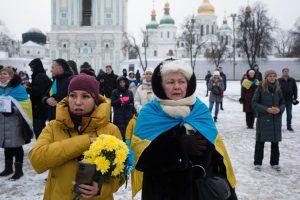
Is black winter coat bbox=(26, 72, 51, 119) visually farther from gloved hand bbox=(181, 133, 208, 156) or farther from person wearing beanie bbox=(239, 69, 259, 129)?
person wearing beanie bbox=(239, 69, 259, 129)

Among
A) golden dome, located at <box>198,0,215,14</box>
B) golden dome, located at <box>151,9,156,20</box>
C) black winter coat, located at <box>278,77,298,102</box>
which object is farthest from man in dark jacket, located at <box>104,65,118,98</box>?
golden dome, located at <box>151,9,156,20</box>

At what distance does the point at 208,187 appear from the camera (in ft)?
7.54

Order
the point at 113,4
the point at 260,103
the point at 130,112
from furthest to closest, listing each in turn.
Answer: the point at 113,4
the point at 130,112
the point at 260,103

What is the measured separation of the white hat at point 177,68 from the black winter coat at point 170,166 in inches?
13.8

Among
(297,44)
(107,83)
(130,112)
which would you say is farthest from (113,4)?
(130,112)

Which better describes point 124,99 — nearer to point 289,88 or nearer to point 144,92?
point 144,92

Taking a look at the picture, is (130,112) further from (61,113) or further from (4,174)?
(61,113)

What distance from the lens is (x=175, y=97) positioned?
2.46 m

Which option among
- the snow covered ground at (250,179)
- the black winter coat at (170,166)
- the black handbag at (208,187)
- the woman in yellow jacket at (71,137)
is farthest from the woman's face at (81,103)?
the snow covered ground at (250,179)

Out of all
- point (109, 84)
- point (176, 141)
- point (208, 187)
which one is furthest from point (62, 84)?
point (109, 84)

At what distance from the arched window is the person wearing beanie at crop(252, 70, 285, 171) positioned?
156 feet

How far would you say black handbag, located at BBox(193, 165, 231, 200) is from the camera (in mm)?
2279

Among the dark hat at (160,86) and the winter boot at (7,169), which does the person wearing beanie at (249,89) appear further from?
the dark hat at (160,86)

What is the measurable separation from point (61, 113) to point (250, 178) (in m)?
4.19
